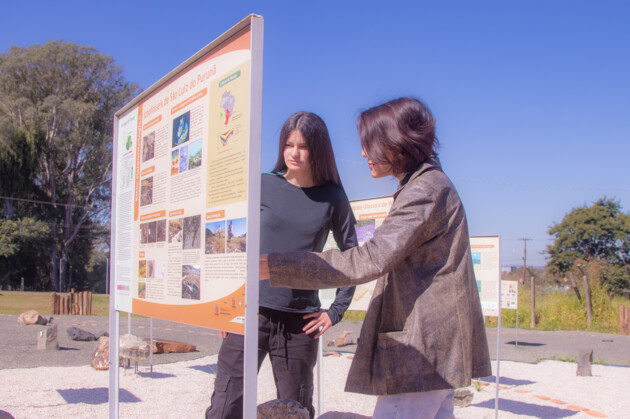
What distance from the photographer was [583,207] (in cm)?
4456

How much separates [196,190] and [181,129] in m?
0.33

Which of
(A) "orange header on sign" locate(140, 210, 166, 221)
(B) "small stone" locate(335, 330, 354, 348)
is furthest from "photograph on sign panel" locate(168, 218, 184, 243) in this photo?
(B) "small stone" locate(335, 330, 354, 348)

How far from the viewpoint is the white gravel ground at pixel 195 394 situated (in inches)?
209

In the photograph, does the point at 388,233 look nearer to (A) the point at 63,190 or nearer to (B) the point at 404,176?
(B) the point at 404,176

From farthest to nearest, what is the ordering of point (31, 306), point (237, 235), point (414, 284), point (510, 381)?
point (31, 306)
point (510, 381)
point (237, 235)
point (414, 284)

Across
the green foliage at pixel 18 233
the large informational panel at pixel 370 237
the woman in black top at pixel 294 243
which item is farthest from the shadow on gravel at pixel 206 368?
the green foliage at pixel 18 233

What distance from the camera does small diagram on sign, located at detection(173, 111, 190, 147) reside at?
227 centimetres

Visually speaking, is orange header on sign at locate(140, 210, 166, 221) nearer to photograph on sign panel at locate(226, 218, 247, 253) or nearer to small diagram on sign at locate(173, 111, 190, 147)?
small diagram on sign at locate(173, 111, 190, 147)

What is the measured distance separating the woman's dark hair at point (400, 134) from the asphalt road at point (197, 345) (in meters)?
5.62

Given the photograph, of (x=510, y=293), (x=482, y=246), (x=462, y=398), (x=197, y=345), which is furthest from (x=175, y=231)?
(x=510, y=293)

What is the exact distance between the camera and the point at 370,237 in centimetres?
539

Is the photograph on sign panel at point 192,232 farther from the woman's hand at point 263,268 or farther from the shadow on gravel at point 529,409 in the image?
the shadow on gravel at point 529,409

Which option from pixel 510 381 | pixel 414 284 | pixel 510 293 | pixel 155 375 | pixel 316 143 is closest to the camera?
pixel 414 284

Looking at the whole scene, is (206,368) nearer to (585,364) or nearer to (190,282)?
(585,364)
